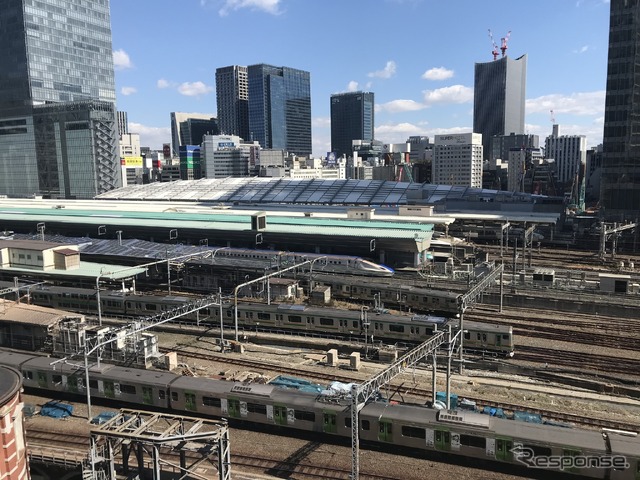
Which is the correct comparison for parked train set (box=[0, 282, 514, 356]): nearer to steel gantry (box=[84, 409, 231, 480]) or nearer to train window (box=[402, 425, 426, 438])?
train window (box=[402, 425, 426, 438])

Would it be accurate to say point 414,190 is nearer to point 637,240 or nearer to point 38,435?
point 637,240

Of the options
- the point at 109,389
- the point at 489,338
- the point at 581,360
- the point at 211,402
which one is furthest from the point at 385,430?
the point at 581,360

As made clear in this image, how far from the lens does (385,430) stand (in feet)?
70.6

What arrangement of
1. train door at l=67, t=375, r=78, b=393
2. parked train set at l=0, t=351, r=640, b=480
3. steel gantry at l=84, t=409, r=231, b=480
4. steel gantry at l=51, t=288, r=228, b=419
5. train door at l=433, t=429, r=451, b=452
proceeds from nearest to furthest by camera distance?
steel gantry at l=84, t=409, r=231, b=480 < parked train set at l=0, t=351, r=640, b=480 < train door at l=433, t=429, r=451, b=452 < steel gantry at l=51, t=288, r=228, b=419 < train door at l=67, t=375, r=78, b=393

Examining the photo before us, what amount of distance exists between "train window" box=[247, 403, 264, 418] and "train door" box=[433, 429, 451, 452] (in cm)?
768

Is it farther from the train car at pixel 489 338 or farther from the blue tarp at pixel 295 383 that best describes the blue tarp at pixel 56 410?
the train car at pixel 489 338

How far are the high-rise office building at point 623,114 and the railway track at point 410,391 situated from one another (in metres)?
61.0

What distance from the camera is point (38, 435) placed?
77.5ft

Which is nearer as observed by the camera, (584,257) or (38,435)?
(38,435)

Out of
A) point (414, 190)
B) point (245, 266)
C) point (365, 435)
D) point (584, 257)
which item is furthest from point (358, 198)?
point (365, 435)

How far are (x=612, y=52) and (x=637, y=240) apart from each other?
92.4 feet

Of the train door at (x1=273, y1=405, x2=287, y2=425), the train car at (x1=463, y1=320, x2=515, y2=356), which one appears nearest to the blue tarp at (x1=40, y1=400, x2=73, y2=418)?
the train door at (x1=273, y1=405, x2=287, y2=425)

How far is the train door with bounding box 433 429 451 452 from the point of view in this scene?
20.8 m

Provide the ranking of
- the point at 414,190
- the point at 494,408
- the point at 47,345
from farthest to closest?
the point at 414,190
the point at 47,345
the point at 494,408
